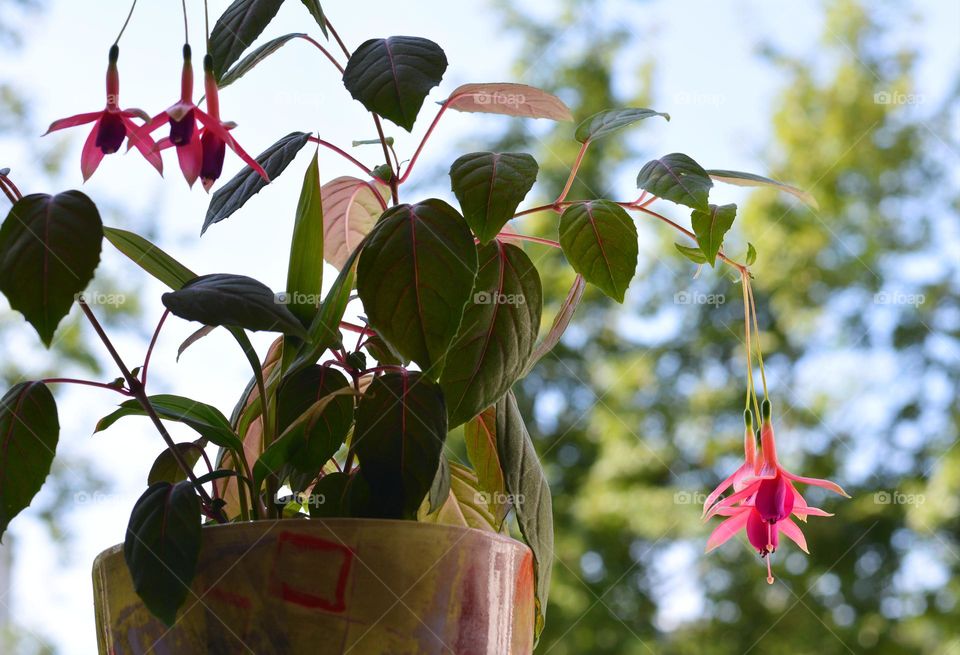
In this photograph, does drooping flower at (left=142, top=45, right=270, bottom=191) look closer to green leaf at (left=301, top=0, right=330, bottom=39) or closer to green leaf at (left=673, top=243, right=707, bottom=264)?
green leaf at (left=301, top=0, right=330, bottom=39)

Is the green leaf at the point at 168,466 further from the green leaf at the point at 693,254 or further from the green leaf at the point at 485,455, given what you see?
the green leaf at the point at 693,254

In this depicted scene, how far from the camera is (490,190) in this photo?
432 millimetres

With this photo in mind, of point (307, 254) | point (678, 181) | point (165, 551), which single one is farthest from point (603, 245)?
point (165, 551)

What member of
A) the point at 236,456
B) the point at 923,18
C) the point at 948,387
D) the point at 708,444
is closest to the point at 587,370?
the point at 708,444

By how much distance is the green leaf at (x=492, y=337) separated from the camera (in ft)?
1.46

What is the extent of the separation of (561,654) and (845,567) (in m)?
1.16

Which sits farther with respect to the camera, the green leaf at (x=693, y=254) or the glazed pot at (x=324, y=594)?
the green leaf at (x=693, y=254)

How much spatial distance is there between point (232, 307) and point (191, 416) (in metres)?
0.09

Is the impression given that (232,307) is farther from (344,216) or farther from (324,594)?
(344,216)

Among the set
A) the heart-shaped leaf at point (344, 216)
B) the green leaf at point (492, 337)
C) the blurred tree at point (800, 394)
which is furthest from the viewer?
the blurred tree at point (800, 394)

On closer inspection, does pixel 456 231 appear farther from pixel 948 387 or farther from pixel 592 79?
pixel 592 79

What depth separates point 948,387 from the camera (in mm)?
3756

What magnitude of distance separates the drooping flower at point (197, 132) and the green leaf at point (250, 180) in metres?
0.04

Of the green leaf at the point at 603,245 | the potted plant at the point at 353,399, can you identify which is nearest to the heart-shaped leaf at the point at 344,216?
the potted plant at the point at 353,399
